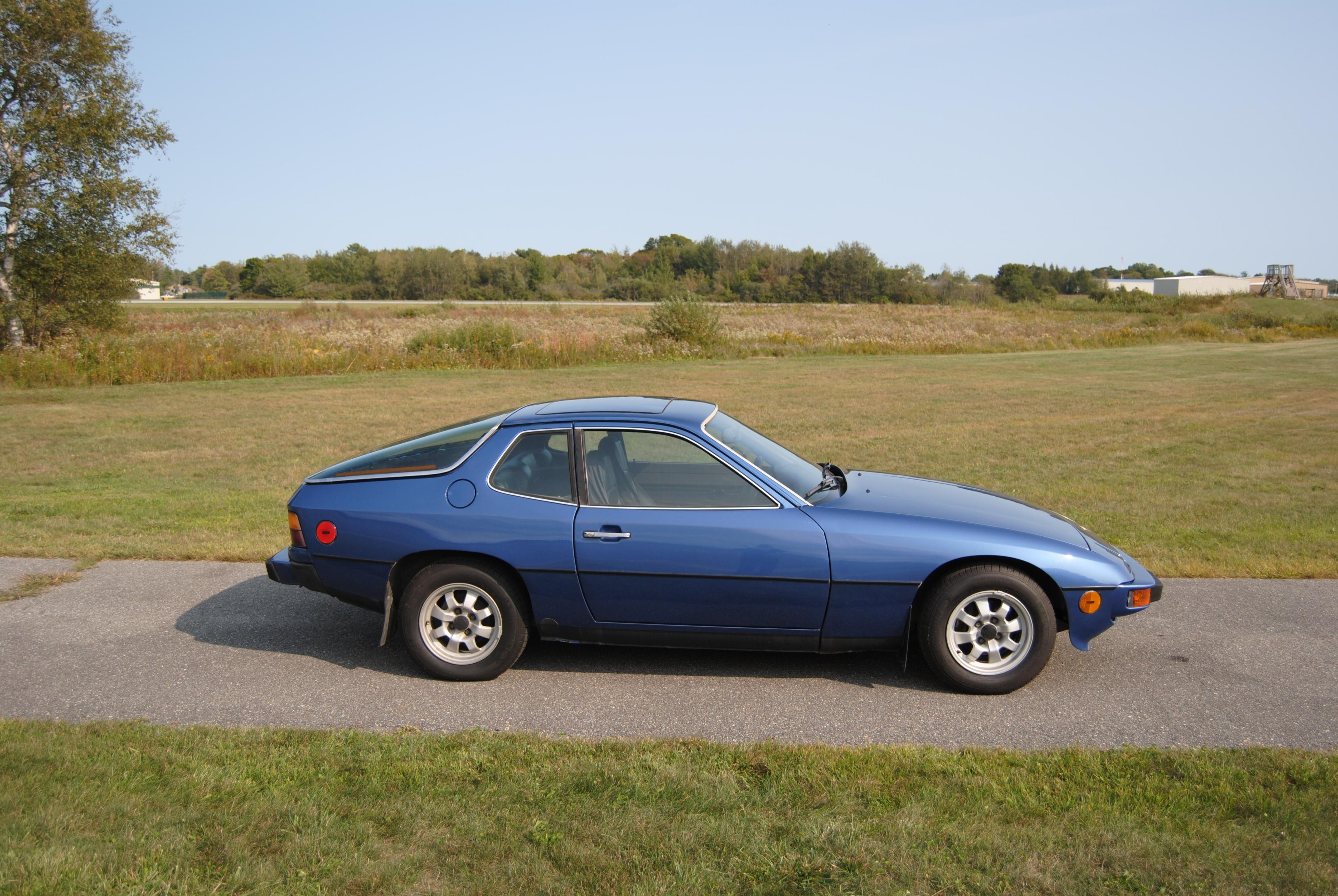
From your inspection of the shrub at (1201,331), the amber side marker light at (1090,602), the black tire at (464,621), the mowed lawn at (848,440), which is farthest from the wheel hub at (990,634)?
the shrub at (1201,331)

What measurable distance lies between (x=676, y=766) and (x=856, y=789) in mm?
705

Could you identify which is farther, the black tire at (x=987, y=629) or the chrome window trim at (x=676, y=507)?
the chrome window trim at (x=676, y=507)

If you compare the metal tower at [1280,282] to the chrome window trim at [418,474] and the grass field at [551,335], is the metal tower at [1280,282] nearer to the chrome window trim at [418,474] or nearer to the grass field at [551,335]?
the grass field at [551,335]

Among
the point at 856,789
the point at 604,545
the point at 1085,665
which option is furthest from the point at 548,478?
the point at 1085,665

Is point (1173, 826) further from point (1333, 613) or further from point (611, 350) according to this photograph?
point (611, 350)

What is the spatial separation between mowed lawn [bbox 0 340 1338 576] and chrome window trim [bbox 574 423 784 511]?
3736mm

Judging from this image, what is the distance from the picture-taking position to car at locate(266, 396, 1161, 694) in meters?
4.57

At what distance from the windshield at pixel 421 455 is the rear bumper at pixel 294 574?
19.3 inches

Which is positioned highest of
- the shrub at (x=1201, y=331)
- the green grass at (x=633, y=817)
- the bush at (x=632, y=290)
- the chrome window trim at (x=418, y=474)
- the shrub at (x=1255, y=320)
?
the bush at (x=632, y=290)

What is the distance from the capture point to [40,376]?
69.2ft

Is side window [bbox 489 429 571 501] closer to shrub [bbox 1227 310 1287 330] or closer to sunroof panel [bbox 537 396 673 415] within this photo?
sunroof panel [bbox 537 396 673 415]

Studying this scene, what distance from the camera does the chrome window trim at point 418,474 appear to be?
497 cm

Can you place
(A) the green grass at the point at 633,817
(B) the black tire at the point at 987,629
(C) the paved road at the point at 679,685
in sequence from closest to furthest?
(A) the green grass at the point at 633,817
(C) the paved road at the point at 679,685
(B) the black tire at the point at 987,629

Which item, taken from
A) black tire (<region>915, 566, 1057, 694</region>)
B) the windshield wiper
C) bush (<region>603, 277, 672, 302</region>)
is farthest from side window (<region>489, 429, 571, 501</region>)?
bush (<region>603, 277, 672, 302</region>)
